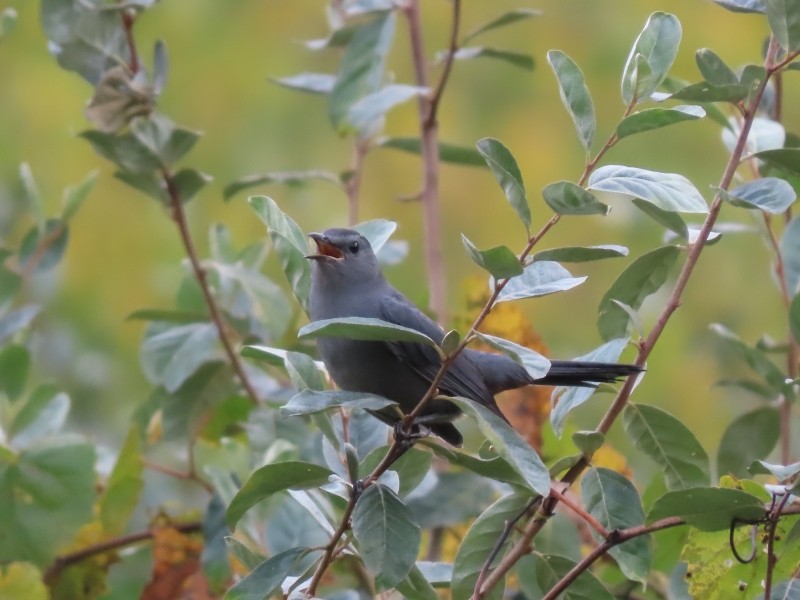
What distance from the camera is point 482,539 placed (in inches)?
71.7

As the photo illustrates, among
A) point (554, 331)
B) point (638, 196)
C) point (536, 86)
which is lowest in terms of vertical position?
point (554, 331)

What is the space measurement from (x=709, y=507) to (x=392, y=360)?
3.14 feet

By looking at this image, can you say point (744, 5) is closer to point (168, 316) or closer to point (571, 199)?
point (571, 199)

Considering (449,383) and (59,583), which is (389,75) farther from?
(59,583)

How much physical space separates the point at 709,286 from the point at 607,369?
11.0ft

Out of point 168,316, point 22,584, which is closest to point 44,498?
point 22,584

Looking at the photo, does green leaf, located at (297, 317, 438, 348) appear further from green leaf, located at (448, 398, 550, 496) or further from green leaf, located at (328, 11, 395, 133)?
green leaf, located at (328, 11, 395, 133)

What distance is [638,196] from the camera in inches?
59.2

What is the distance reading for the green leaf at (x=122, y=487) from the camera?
238cm

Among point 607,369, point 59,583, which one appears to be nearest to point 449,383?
point 607,369

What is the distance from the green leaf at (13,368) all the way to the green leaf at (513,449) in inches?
49.2

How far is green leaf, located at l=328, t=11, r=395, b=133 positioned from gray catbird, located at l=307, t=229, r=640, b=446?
1.04ft

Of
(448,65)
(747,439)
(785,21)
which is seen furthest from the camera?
(448,65)

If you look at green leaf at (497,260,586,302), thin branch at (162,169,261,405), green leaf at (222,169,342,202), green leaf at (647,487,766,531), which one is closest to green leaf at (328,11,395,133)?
green leaf at (222,169,342,202)
